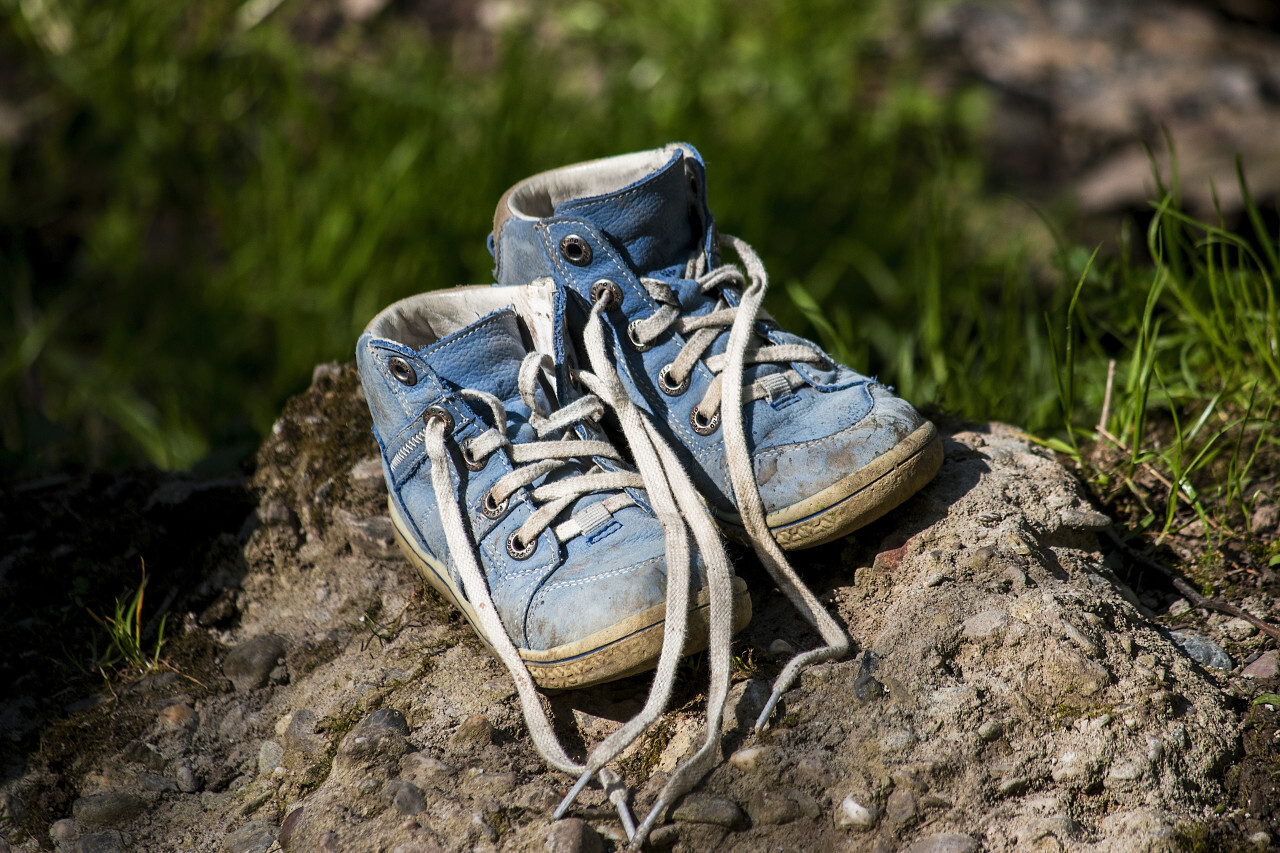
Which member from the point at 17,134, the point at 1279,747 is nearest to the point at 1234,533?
the point at 1279,747

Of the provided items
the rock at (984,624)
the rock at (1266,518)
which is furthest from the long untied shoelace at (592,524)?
the rock at (1266,518)

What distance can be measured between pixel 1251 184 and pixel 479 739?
4.10 meters

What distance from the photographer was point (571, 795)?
1473 millimetres

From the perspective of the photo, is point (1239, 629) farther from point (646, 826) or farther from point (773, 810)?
point (646, 826)

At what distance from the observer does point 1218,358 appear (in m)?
2.40

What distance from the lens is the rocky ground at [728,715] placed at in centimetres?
147

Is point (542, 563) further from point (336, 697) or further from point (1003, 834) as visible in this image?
point (1003, 834)

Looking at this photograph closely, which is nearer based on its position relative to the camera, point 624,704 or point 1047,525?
point 624,704

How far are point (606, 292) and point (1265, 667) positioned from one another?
138cm

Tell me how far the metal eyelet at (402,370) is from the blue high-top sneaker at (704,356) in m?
0.28

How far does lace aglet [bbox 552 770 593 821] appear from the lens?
1469 mm

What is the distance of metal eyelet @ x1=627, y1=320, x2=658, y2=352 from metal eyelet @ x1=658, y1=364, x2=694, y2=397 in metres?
0.05

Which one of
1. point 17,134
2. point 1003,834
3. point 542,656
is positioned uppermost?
point 17,134

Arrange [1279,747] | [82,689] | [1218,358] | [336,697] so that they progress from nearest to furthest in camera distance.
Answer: [1279,747] → [336,697] → [82,689] → [1218,358]
